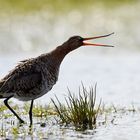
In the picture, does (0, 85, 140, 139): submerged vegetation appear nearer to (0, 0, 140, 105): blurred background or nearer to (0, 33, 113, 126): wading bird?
(0, 33, 113, 126): wading bird

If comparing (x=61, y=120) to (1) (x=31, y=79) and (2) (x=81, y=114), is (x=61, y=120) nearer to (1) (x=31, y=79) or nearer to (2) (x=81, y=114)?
(2) (x=81, y=114)

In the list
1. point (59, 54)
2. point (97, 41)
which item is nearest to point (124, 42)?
point (97, 41)

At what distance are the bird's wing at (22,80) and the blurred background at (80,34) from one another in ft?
15.2

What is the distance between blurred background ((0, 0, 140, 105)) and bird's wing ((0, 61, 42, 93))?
463cm

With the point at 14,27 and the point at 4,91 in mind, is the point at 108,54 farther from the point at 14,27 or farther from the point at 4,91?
the point at 4,91

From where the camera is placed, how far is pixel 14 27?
82.0 feet

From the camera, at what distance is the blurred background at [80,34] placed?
60.8 feet

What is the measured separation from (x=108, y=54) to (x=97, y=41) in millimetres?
965

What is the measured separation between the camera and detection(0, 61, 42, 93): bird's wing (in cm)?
1138

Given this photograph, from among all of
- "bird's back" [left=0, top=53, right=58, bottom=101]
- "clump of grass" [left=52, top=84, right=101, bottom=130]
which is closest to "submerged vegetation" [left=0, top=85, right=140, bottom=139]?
"clump of grass" [left=52, top=84, right=101, bottom=130]

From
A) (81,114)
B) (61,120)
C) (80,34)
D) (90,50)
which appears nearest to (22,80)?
(61,120)

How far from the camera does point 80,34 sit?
24469mm

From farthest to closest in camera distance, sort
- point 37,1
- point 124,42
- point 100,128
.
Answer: point 37,1
point 124,42
point 100,128

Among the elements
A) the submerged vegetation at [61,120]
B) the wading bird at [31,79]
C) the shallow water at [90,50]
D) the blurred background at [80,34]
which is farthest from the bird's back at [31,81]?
the blurred background at [80,34]
